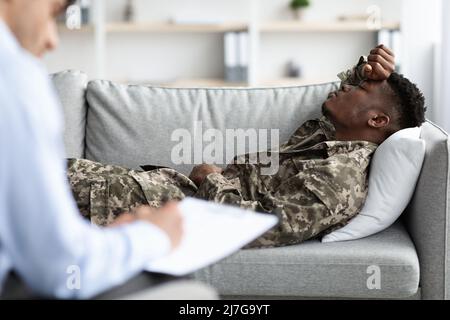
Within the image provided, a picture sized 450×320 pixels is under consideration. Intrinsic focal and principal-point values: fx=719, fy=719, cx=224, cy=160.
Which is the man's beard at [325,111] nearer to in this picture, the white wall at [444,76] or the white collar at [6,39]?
the white collar at [6,39]

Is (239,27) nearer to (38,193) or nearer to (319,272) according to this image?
(319,272)

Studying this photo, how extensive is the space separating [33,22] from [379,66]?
153 cm

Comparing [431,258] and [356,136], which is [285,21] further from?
[431,258]

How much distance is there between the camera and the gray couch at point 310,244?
182 centimetres

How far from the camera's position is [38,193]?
0.73 meters

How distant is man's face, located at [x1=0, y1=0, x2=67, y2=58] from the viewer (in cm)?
80

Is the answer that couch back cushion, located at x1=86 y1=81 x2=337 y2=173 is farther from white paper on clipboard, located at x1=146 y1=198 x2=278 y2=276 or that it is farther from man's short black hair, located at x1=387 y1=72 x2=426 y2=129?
white paper on clipboard, located at x1=146 y1=198 x2=278 y2=276

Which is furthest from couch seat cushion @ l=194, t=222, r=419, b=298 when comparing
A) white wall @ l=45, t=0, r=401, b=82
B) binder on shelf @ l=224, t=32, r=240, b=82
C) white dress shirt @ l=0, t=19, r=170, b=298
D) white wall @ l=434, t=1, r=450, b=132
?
white wall @ l=45, t=0, r=401, b=82

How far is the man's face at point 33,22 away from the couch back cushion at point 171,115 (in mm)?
1523

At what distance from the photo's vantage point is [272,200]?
1.90m

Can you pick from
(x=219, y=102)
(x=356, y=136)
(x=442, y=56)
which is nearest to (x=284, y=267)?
(x=356, y=136)

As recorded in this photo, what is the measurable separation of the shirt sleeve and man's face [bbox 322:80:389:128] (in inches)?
57.6

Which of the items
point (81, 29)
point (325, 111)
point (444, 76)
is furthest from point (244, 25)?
point (325, 111)

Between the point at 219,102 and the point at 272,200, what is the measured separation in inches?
25.1
